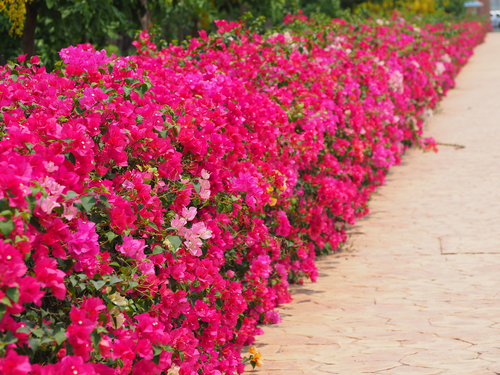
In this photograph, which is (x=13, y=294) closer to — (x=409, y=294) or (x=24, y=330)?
(x=24, y=330)

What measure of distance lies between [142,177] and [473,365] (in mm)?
2329

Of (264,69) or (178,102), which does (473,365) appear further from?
(264,69)

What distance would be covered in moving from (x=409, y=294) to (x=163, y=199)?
2608 millimetres

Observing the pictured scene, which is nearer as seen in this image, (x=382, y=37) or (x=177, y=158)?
(x=177, y=158)

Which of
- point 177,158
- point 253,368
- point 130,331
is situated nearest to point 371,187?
point 253,368

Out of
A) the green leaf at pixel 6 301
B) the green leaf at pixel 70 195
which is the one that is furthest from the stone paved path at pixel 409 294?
the green leaf at pixel 6 301

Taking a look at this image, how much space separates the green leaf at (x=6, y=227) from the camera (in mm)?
2178

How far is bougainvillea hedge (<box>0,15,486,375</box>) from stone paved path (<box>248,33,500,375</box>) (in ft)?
0.93

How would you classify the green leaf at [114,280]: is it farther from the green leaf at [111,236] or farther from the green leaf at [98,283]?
the green leaf at [111,236]

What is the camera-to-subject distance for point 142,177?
3.34m

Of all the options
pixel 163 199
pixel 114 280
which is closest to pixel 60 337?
pixel 114 280

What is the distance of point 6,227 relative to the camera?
219 centimetres

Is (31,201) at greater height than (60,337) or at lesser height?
greater

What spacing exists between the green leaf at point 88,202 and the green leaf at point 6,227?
488mm
